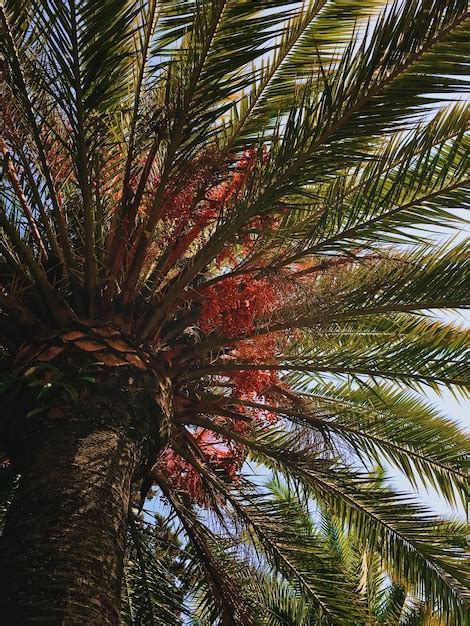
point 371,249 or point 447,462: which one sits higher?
point 371,249

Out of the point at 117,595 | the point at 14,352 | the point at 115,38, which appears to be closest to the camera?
the point at 117,595

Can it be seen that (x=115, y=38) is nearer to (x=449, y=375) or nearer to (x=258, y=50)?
(x=258, y=50)

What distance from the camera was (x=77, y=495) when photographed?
3383mm

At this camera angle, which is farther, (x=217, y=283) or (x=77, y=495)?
(x=217, y=283)

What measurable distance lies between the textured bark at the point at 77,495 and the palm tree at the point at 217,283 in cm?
1

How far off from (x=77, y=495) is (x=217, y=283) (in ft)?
6.32

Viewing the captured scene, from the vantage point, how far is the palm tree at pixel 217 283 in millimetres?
3709

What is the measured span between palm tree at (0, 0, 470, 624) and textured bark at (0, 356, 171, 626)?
1 cm

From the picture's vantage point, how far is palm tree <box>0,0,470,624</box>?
3.71 meters

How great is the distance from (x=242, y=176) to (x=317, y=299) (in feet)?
3.09

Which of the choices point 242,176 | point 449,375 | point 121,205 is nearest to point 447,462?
point 449,375

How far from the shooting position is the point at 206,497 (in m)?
5.51

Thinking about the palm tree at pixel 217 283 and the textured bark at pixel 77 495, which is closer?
the textured bark at pixel 77 495

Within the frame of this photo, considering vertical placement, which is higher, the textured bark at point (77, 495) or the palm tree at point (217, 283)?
the palm tree at point (217, 283)
